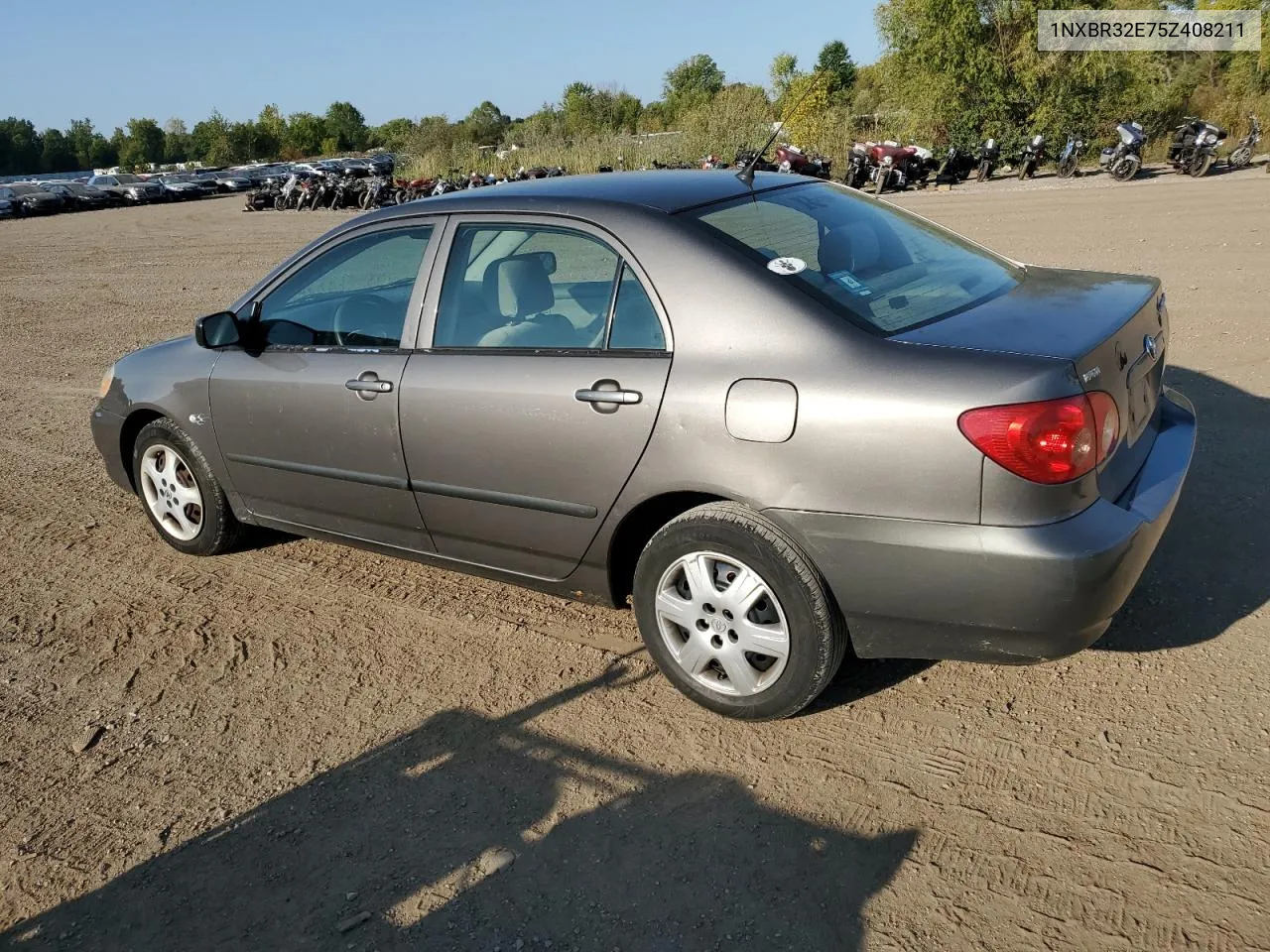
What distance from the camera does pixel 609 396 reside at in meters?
3.37

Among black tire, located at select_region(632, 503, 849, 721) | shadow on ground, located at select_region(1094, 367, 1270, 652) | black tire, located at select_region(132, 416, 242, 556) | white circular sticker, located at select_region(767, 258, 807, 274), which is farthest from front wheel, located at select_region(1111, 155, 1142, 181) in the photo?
black tire, located at select_region(632, 503, 849, 721)

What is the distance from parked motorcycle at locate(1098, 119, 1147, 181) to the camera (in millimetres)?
22125

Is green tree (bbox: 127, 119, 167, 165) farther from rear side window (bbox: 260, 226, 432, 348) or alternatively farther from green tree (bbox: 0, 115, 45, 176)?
rear side window (bbox: 260, 226, 432, 348)

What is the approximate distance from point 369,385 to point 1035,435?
2453 mm

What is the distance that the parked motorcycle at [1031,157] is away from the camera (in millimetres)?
26328

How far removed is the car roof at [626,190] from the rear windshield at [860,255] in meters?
0.09

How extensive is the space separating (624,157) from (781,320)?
3603 centimetres

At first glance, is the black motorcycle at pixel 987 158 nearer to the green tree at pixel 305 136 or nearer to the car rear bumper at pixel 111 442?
the car rear bumper at pixel 111 442

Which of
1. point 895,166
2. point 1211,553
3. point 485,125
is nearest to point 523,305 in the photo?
point 1211,553

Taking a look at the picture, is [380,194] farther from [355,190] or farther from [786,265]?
[786,265]

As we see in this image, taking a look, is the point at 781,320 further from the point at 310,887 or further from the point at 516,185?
the point at 310,887

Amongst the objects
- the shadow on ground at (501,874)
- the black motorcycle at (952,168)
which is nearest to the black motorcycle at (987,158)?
the black motorcycle at (952,168)

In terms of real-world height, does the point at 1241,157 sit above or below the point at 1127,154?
below

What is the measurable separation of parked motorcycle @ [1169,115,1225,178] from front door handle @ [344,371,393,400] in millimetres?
22370
